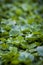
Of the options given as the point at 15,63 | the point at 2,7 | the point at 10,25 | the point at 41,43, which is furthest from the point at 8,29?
the point at 2,7

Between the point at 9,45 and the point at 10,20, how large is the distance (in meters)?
0.63

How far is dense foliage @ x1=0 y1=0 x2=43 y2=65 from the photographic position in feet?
4.94

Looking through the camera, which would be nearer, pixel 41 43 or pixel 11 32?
pixel 41 43

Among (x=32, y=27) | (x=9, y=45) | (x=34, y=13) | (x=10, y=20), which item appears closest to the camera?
(x=9, y=45)

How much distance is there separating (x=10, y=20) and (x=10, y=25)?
0.18 m

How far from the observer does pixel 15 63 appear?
4.74 ft

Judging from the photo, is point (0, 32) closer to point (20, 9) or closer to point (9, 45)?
point (9, 45)

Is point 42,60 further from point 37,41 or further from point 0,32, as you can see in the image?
point 0,32

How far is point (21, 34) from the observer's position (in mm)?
1935

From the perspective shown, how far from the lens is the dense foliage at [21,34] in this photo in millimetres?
1506

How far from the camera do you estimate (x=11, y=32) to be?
1.96 metres

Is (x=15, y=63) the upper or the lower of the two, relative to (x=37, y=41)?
lower

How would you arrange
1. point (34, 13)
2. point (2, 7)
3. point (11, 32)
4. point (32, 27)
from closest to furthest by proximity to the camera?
point (11, 32)
point (32, 27)
point (34, 13)
point (2, 7)

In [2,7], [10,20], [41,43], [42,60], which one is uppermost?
[2,7]
